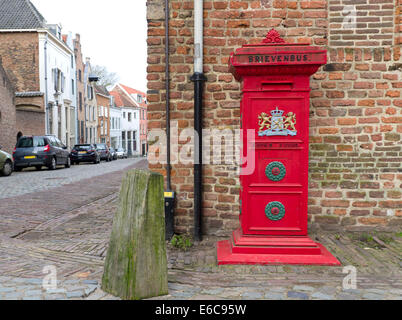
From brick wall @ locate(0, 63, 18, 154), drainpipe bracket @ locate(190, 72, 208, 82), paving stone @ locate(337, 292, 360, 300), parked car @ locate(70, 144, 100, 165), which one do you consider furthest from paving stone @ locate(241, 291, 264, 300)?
parked car @ locate(70, 144, 100, 165)

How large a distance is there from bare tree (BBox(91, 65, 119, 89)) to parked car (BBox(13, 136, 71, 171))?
3990cm

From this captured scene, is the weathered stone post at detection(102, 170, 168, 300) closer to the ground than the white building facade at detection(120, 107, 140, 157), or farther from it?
closer to the ground

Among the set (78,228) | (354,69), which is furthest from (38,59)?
(354,69)

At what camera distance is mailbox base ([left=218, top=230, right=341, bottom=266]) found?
4191mm

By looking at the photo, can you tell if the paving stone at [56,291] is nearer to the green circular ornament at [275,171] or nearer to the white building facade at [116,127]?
the green circular ornament at [275,171]

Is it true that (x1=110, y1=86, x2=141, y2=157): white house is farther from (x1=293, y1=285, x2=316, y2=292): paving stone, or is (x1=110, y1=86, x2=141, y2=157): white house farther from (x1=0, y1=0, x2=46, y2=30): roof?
(x1=293, y1=285, x2=316, y2=292): paving stone

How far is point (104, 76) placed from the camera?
197 ft

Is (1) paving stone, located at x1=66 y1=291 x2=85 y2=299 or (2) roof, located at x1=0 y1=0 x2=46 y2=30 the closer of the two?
(1) paving stone, located at x1=66 y1=291 x2=85 y2=299

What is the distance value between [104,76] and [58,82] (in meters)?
27.1

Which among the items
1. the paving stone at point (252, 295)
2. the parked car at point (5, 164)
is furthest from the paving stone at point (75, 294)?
the parked car at point (5, 164)

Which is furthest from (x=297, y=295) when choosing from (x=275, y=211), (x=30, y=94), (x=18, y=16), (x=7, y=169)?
(x=18, y=16)

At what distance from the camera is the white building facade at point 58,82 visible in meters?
30.4
